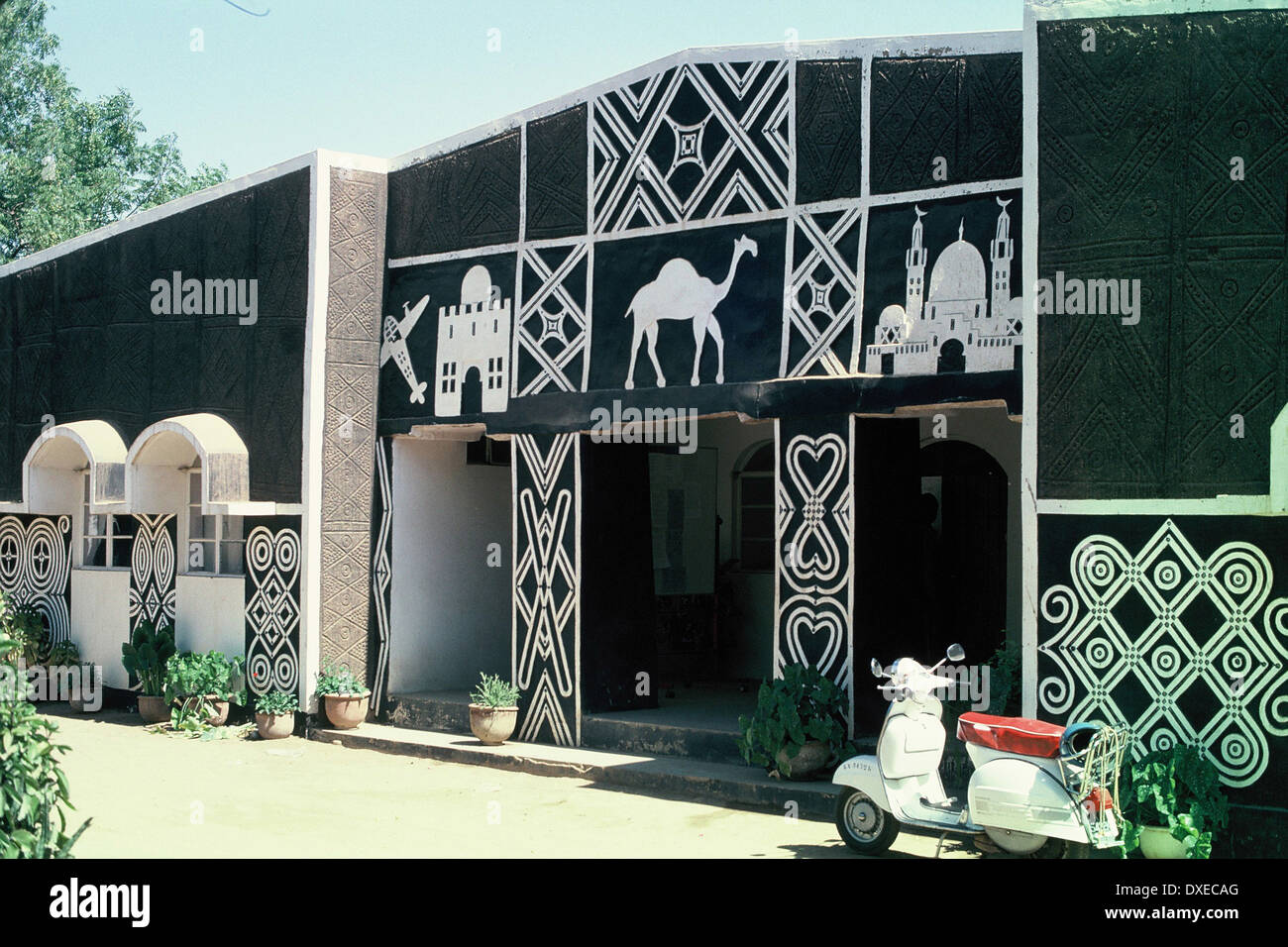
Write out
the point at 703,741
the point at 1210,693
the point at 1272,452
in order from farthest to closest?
1. the point at 703,741
2. the point at 1210,693
3. the point at 1272,452

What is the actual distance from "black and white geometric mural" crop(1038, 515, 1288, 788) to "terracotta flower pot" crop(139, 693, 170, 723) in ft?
30.4

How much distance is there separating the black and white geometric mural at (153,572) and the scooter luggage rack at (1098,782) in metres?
10.3

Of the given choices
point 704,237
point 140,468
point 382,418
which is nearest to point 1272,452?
point 704,237

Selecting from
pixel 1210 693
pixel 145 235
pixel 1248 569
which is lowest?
pixel 1210 693

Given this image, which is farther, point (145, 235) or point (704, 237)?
point (145, 235)

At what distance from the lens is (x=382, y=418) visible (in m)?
13.4

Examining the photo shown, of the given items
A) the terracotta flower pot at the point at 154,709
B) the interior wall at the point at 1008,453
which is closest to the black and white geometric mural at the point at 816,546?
the interior wall at the point at 1008,453

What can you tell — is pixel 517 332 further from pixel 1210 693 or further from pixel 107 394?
pixel 1210 693

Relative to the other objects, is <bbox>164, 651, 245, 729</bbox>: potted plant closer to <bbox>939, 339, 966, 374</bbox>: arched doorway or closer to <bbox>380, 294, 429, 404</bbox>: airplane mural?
<bbox>380, 294, 429, 404</bbox>: airplane mural

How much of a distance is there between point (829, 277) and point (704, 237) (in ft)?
4.30

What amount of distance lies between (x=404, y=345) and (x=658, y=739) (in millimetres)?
4726

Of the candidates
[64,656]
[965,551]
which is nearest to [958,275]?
[965,551]

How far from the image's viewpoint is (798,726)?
9555mm

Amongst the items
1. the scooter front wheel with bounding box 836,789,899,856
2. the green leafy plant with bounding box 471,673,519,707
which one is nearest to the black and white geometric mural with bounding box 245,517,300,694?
the green leafy plant with bounding box 471,673,519,707
